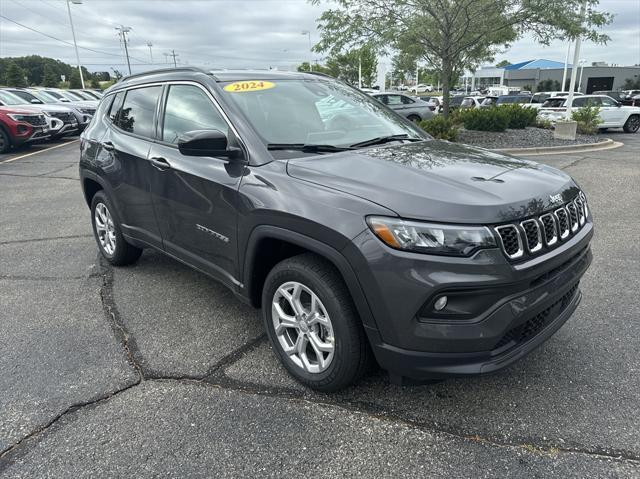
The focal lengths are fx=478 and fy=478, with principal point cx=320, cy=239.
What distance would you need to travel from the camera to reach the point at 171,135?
11.8 ft

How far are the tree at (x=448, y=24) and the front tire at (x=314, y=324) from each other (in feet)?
37.9

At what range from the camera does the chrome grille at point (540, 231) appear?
2205 millimetres

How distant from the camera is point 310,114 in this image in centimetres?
337

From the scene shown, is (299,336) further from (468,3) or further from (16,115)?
(16,115)

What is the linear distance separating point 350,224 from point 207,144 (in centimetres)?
107

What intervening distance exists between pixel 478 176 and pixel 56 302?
3.54 metres

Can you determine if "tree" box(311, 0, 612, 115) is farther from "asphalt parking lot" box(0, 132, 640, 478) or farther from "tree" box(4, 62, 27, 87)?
"tree" box(4, 62, 27, 87)

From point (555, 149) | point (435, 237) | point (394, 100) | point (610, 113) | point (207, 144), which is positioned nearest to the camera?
point (435, 237)

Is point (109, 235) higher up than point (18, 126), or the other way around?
point (18, 126)

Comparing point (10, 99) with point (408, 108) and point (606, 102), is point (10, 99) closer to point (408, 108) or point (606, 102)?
point (408, 108)

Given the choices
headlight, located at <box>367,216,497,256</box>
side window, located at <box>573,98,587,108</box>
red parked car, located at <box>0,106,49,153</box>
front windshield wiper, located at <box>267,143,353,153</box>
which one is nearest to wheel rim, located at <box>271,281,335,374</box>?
headlight, located at <box>367,216,497,256</box>

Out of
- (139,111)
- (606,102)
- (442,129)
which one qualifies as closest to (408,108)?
(442,129)

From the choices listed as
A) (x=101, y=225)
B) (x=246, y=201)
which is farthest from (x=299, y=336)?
(x=101, y=225)

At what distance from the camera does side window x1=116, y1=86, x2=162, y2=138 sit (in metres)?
3.87
